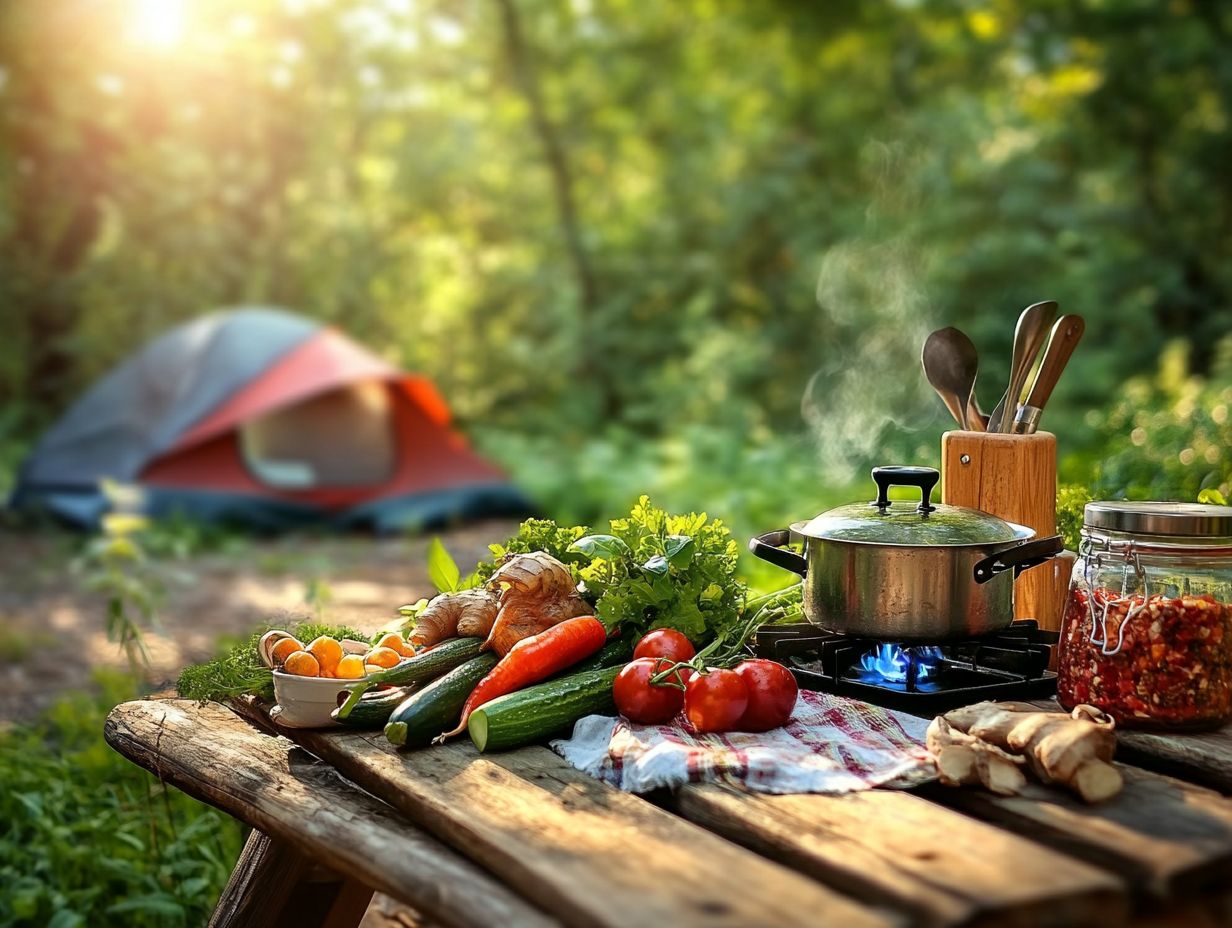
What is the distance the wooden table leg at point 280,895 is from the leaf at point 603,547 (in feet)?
2.60

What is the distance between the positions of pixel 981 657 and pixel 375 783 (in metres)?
1.19

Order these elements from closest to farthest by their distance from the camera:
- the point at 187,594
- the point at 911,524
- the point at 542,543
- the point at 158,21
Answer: the point at 911,524 < the point at 542,543 < the point at 187,594 < the point at 158,21

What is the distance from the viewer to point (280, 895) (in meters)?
2.36

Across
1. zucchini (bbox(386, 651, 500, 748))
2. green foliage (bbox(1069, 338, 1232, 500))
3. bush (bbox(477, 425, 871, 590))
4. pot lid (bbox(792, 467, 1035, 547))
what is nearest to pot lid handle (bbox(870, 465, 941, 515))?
pot lid (bbox(792, 467, 1035, 547))

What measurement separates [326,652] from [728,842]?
0.91m

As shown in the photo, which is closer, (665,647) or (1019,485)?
(665,647)

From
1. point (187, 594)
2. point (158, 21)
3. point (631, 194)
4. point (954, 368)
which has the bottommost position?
point (187, 594)

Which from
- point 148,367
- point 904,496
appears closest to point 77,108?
point 148,367

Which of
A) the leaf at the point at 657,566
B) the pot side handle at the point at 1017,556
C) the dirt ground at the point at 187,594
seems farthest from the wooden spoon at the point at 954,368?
the dirt ground at the point at 187,594

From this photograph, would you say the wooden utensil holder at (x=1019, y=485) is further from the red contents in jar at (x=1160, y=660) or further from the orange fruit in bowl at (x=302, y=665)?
the orange fruit in bowl at (x=302, y=665)

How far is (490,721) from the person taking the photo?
200 cm

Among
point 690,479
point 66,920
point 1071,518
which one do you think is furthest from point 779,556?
point 690,479

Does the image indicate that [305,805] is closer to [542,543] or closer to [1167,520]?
[542,543]

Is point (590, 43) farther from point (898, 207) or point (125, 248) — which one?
point (125, 248)
